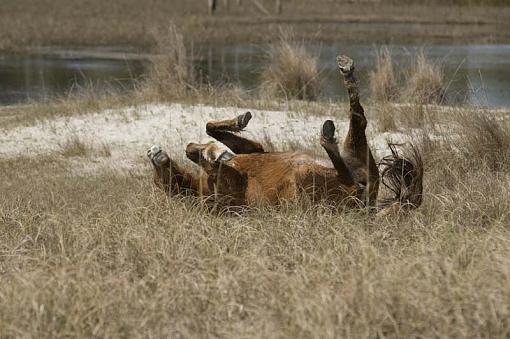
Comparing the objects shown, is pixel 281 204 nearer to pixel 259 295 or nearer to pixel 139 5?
pixel 259 295

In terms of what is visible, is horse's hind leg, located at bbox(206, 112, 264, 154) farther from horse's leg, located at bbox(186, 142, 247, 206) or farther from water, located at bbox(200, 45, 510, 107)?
water, located at bbox(200, 45, 510, 107)

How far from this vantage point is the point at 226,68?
19.5 m

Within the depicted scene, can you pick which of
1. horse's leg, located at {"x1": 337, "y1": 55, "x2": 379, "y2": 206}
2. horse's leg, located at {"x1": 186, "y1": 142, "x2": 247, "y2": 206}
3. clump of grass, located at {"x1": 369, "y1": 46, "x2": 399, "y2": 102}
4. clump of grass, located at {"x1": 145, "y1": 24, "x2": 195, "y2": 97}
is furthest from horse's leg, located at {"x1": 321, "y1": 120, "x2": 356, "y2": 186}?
clump of grass, located at {"x1": 369, "y1": 46, "x2": 399, "y2": 102}

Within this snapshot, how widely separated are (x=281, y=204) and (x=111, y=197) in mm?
1633

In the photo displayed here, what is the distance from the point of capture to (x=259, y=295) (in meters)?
3.92

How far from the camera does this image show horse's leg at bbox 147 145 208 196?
213 inches

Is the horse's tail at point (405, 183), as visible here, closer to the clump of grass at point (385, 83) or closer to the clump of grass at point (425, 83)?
the clump of grass at point (425, 83)

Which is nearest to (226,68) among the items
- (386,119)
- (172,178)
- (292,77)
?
(292,77)

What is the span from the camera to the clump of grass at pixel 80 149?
9297 mm

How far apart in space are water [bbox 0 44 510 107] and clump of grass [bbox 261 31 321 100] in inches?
23.9

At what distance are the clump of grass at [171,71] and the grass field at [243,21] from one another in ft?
24.5

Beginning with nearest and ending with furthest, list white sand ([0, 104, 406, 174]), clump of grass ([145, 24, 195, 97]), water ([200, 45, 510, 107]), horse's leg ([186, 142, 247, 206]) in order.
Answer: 1. horse's leg ([186, 142, 247, 206])
2. white sand ([0, 104, 406, 174])
3. clump of grass ([145, 24, 195, 97])
4. water ([200, 45, 510, 107])

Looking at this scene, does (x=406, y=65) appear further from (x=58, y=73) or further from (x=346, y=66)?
(x=346, y=66)

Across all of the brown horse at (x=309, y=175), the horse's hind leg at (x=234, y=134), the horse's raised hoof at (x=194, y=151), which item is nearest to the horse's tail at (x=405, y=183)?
the brown horse at (x=309, y=175)
